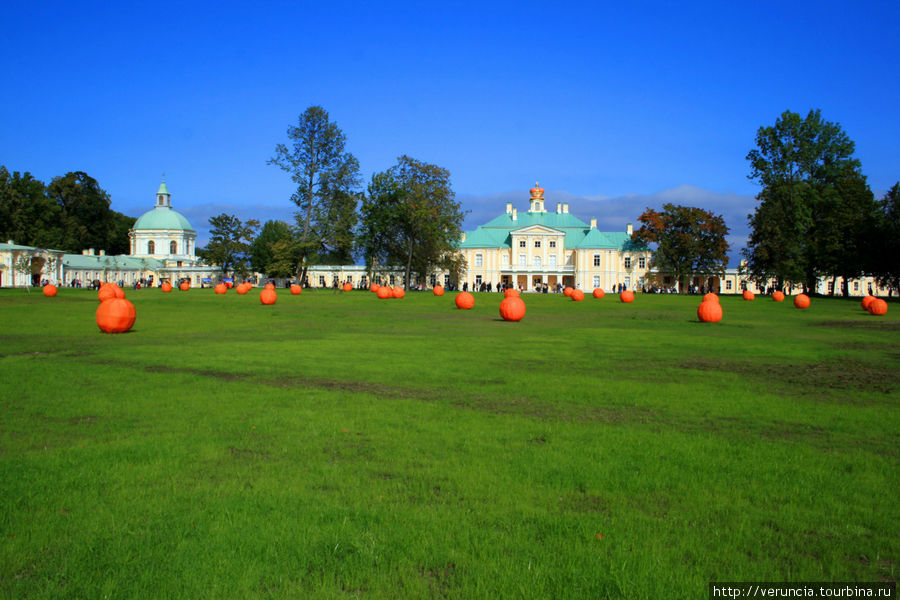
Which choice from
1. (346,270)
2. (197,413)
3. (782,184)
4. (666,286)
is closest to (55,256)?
(346,270)

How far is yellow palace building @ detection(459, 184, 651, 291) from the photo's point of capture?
118m

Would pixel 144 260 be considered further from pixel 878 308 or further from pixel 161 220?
pixel 878 308

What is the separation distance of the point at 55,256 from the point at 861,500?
13271 cm

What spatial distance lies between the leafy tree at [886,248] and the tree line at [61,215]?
12234cm

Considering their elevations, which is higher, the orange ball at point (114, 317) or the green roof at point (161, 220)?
the green roof at point (161, 220)

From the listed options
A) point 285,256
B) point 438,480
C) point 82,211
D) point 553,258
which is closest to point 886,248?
point 553,258

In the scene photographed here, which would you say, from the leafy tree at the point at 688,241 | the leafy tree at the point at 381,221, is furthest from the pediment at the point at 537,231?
the leafy tree at the point at 381,221

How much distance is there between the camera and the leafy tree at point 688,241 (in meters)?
101

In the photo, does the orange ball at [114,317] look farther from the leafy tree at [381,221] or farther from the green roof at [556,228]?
the green roof at [556,228]

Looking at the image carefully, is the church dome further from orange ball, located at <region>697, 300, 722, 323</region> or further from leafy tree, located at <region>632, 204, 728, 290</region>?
orange ball, located at <region>697, 300, 722, 323</region>

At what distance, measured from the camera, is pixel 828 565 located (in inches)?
188

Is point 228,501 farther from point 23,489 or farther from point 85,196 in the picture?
point 85,196

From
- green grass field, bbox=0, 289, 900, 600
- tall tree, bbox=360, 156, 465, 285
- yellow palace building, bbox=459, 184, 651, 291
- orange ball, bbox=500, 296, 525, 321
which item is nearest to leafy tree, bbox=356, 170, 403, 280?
tall tree, bbox=360, 156, 465, 285

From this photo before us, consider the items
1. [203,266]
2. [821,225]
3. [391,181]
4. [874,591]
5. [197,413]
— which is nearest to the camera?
[874,591]
